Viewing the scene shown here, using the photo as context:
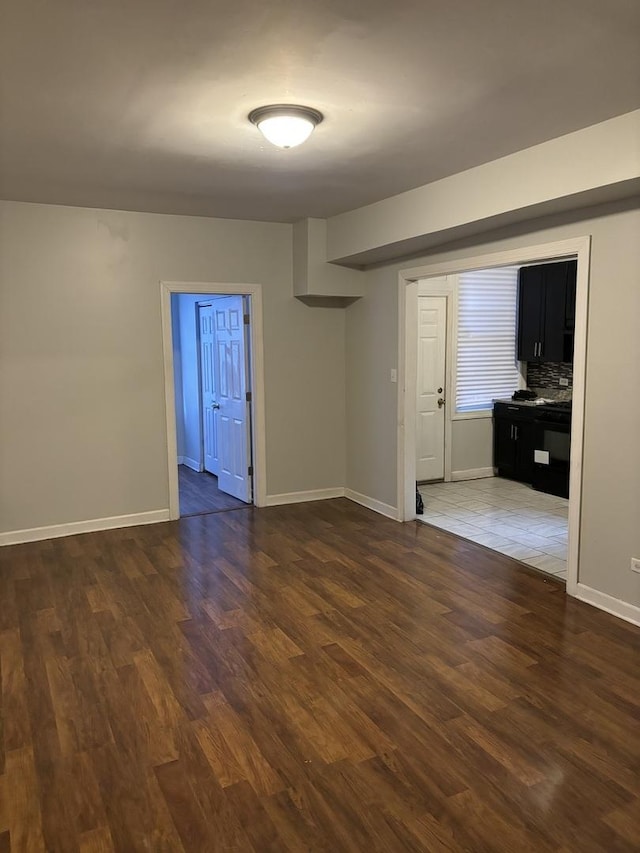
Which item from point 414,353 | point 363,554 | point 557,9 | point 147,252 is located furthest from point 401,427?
point 557,9

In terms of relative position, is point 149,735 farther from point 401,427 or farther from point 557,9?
point 401,427

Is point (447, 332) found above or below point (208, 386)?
above

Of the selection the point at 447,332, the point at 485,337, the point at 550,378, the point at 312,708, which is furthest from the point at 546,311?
the point at 312,708

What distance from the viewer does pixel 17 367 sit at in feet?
16.1

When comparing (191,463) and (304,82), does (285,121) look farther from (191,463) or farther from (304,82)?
(191,463)

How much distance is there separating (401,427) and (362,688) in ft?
9.52

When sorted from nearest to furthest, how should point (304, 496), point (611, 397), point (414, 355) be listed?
point (611, 397) → point (414, 355) → point (304, 496)

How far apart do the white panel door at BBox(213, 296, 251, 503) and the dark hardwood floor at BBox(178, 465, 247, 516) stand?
107 millimetres

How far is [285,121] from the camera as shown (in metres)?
2.91

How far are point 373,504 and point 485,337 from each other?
2497 millimetres

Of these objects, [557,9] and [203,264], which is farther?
[203,264]

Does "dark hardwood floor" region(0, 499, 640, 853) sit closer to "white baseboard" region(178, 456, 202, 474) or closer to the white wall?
the white wall

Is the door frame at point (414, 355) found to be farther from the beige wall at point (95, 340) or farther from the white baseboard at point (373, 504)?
the beige wall at point (95, 340)

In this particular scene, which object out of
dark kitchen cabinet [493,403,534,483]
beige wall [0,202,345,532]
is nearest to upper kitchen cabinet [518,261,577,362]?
dark kitchen cabinet [493,403,534,483]
